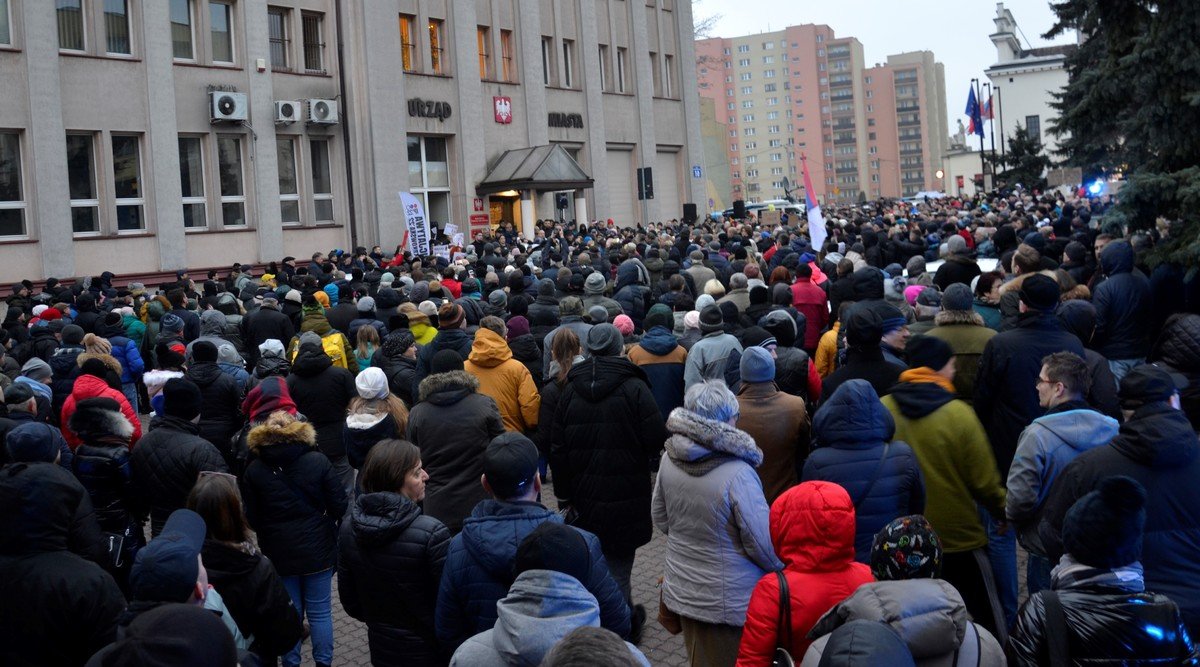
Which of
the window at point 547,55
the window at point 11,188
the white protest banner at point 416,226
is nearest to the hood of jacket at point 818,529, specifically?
the white protest banner at point 416,226

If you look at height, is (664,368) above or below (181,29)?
below

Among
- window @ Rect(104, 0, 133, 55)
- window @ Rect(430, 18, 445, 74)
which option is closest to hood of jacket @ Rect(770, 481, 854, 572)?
window @ Rect(104, 0, 133, 55)

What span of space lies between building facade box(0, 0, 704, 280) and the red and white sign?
0.05m

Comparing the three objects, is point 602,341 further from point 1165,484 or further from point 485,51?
point 485,51

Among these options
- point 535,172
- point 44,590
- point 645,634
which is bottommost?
point 645,634

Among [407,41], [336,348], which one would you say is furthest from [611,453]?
[407,41]

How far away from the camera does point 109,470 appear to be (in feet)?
22.5

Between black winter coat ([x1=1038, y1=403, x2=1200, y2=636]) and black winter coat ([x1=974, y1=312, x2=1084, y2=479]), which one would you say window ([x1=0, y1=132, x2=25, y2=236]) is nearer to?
black winter coat ([x1=974, y1=312, x2=1084, y2=479])

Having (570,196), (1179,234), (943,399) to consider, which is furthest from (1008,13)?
(943,399)

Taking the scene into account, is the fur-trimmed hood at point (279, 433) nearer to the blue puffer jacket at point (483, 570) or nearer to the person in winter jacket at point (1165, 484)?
→ the blue puffer jacket at point (483, 570)

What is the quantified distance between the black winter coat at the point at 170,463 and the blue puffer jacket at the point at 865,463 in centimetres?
367

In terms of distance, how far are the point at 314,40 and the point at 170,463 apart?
84.9ft

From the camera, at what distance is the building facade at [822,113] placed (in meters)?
173

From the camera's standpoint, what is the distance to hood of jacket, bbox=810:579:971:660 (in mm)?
3350
